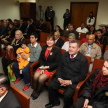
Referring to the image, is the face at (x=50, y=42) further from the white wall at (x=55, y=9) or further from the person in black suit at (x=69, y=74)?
the white wall at (x=55, y=9)

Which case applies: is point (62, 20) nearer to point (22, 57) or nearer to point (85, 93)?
point (22, 57)

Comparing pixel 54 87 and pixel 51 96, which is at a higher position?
pixel 54 87

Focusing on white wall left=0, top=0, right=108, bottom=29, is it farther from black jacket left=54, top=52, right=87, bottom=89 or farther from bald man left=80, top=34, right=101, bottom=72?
black jacket left=54, top=52, right=87, bottom=89

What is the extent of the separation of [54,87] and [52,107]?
390mm

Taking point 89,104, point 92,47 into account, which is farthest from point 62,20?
point 89,104

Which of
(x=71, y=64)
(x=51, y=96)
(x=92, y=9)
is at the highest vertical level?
(x=92, y=9)

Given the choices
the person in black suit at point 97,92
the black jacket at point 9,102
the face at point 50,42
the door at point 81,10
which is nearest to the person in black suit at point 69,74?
the person in black suit at point 97,92

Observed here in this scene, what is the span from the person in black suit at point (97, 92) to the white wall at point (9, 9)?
7180 mm

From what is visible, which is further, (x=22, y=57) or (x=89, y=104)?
(x=22, y=57)

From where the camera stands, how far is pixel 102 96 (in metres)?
1.47

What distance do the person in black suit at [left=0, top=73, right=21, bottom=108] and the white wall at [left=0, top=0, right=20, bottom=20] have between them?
23.2ft

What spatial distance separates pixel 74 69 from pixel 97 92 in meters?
0.53

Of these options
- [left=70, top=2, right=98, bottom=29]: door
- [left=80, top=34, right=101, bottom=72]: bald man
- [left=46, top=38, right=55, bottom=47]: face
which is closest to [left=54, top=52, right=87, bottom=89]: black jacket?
[left=46, top=38, right=55, bottom=47]: face

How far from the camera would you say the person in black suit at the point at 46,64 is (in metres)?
2.19
